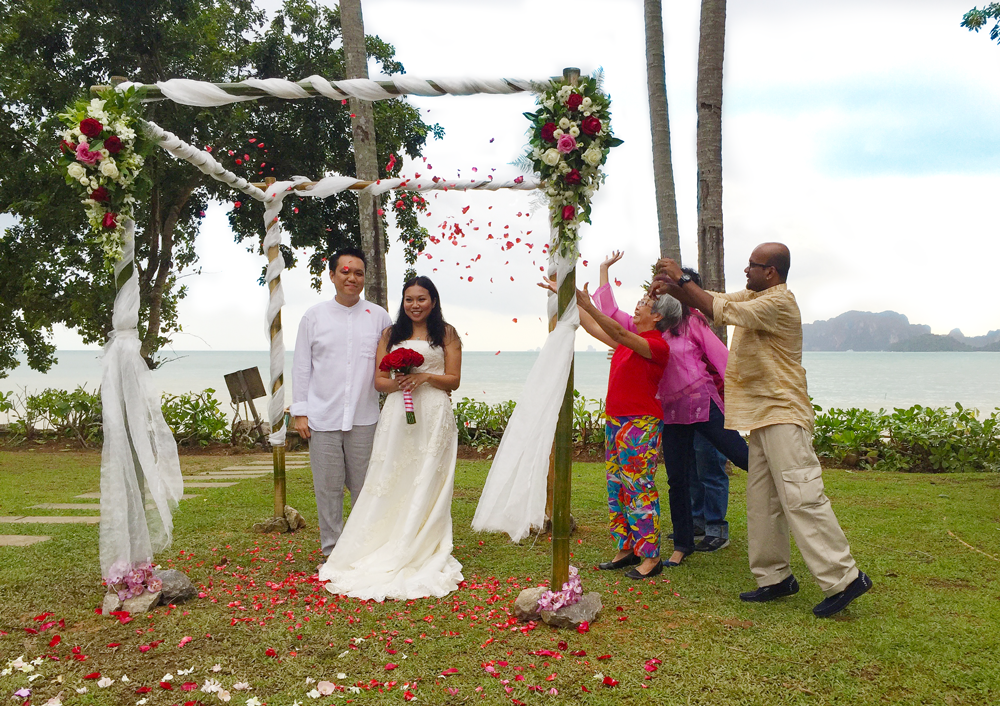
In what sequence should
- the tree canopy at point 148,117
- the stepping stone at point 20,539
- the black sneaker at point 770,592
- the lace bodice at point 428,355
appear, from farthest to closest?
the tree canopy at point 148,117, the stepping stone at point 20,539, the lace bodice at point 428,355, the black sneaker at point 770,592

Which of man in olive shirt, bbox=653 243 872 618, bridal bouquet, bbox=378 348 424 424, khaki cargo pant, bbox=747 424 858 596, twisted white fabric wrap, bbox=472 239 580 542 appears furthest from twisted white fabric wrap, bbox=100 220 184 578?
khaki cargo pant, bbox=747 424 858 596

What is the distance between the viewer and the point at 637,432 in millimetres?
4594

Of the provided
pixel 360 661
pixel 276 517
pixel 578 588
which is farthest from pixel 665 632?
pixel 276 517

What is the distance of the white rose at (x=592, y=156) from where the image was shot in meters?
3.71

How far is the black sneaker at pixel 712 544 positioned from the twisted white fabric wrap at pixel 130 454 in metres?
3.50

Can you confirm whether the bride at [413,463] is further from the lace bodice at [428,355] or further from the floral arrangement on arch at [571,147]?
the floral arrangement on arch at [571,147]

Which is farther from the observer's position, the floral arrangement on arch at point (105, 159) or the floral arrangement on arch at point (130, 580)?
the floral arrangement on arch at point (130, 580)

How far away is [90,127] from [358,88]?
1.43 meters

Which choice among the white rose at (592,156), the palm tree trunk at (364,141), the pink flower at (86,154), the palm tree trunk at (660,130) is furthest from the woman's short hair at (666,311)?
the palm tree trunk at (364,141)

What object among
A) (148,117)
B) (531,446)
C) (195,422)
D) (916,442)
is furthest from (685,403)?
(148,117)

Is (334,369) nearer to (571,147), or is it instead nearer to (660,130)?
(571,147)

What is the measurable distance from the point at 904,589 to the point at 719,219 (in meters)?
4.46

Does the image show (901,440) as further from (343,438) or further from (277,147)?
(277,147)

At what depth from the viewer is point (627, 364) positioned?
15.4 feet
